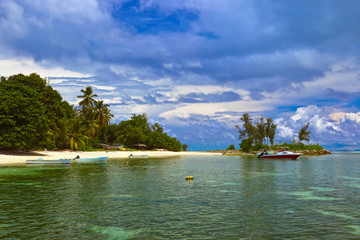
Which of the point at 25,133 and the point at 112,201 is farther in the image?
the point at 25,133

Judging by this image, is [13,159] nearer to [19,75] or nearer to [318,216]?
[19,75]

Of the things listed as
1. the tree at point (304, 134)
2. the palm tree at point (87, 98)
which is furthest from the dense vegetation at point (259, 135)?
the palm tree at point (87, 98)

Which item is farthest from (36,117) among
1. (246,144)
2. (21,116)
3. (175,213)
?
(246,144)

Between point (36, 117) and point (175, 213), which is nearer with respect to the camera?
point (175, 213)

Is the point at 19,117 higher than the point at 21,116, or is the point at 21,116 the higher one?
the point at 21,116

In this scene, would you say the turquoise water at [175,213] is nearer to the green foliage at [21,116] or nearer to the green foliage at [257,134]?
the green foliage at [21,116]

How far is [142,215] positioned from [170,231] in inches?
150

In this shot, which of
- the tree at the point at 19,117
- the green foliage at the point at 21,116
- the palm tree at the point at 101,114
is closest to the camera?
the tree at the point at 19,117

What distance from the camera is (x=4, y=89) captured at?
60.4 meters

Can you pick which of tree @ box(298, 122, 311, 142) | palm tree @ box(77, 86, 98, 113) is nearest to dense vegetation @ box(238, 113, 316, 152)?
tree @ box(298, 122, 311, 142)

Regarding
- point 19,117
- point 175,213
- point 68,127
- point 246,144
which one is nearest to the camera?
point 175,213

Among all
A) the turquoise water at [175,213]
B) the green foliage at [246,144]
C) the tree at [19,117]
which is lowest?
the turquoise water at [175,213]

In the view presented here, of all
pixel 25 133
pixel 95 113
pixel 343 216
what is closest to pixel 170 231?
pixel 343 216

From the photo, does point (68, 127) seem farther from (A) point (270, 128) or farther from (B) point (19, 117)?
(A) point (270, 128)
